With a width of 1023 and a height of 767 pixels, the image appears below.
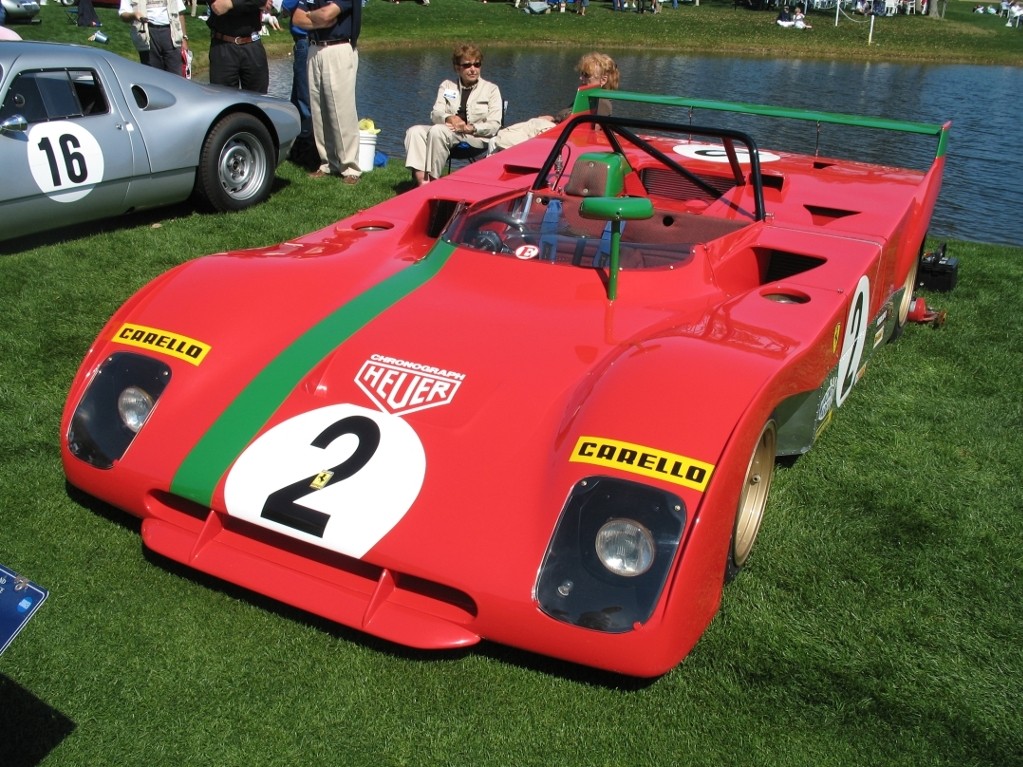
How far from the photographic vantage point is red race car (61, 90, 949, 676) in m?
2.76

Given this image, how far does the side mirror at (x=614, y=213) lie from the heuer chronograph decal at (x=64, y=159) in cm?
382

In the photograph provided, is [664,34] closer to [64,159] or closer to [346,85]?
[346,85]

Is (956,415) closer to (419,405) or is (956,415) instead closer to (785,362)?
(785,362)

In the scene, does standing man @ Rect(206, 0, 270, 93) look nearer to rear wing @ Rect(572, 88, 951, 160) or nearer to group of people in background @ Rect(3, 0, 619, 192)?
group of people in background @ Rect(3, 0, 619, 192)

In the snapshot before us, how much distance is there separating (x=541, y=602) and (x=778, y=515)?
4.66 ft

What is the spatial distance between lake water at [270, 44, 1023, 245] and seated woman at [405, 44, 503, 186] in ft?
10.1

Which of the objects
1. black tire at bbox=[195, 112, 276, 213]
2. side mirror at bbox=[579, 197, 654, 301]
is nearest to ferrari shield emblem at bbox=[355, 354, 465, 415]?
side mirror at bbox=[579, 197, 654, 301]

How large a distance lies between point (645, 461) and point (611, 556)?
292 millimetres

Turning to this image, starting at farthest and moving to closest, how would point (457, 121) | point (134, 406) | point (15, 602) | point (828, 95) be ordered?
point (828, 95), point (457, 121), point (134, 406), point (15, 602)

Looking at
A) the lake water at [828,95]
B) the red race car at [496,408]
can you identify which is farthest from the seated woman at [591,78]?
the lake water at [828,95]

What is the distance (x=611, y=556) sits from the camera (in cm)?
273

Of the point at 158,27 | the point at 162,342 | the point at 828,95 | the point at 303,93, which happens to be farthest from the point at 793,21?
the point at 162,342

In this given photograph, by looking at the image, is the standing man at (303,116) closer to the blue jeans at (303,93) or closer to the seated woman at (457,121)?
the blue jeans at (303,93)

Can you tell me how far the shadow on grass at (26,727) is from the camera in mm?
2586
